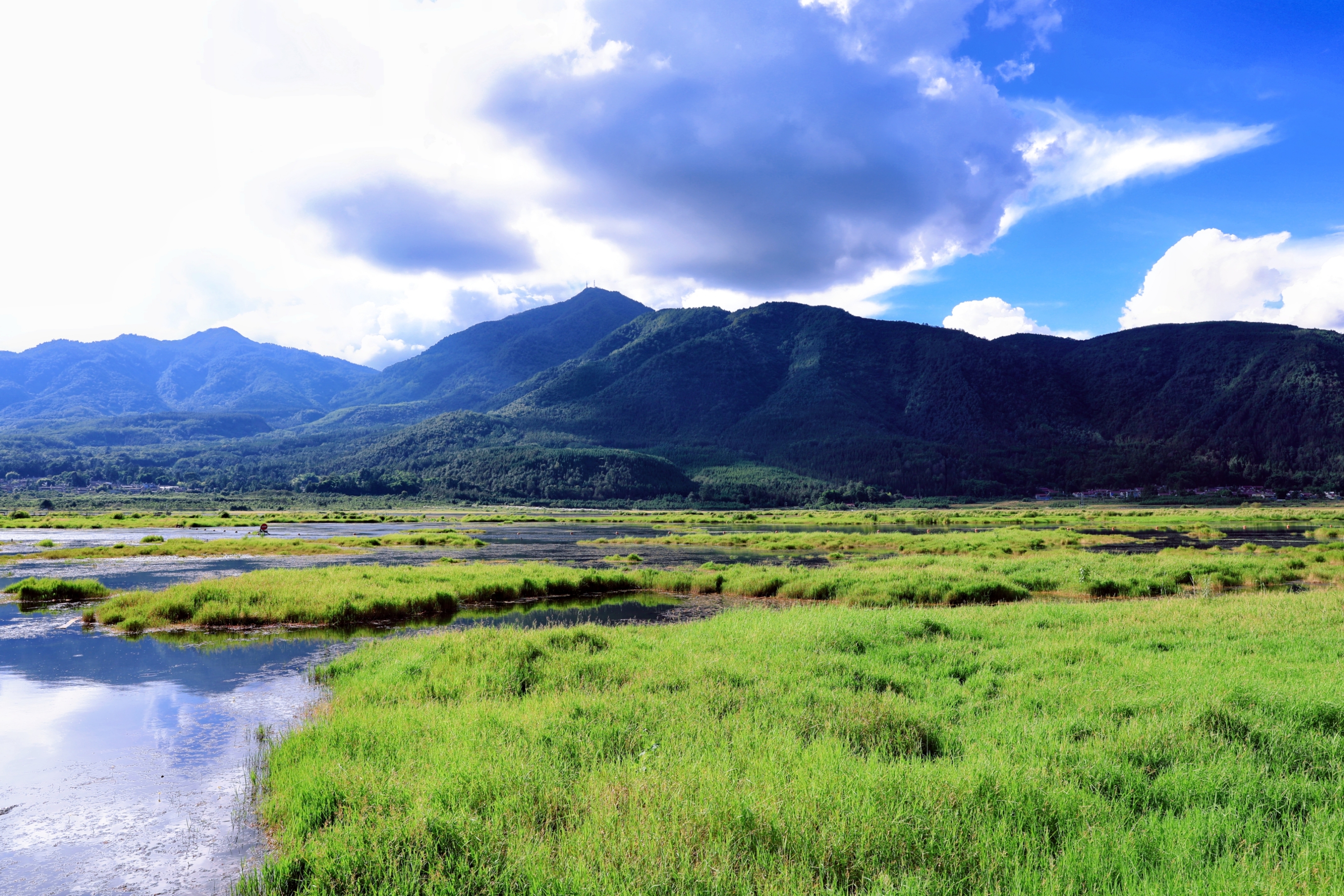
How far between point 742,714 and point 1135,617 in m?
15.8

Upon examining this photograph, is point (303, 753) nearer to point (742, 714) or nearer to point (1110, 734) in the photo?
point (742, 714)

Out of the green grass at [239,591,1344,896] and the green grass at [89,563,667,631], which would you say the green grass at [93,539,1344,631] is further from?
the green grass at [239,591,1344,896]

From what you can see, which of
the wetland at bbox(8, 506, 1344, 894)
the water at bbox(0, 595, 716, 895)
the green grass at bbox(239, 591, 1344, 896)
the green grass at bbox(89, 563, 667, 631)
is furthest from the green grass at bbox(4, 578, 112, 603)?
the green grass at bbox(239, 591, 1344, 896)

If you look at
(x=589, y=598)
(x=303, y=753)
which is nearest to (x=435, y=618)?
(x=589, y=598)

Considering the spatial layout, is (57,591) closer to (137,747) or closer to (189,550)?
(189,550)

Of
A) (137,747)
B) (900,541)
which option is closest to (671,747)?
(137,747)

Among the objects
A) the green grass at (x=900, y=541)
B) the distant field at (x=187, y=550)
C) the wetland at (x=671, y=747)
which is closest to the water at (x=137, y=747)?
the wetland at (x=671, y=747)

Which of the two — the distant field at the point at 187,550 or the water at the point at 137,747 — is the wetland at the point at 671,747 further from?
the distant field at the point at 187,550

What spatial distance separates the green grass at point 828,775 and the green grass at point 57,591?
23153 millimetres

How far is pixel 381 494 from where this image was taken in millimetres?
190250

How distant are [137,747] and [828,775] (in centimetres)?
→ 1298

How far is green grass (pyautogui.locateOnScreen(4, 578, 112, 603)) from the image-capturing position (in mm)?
29250

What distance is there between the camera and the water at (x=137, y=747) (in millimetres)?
8469

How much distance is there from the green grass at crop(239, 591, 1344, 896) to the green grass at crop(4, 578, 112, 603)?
23.2m
